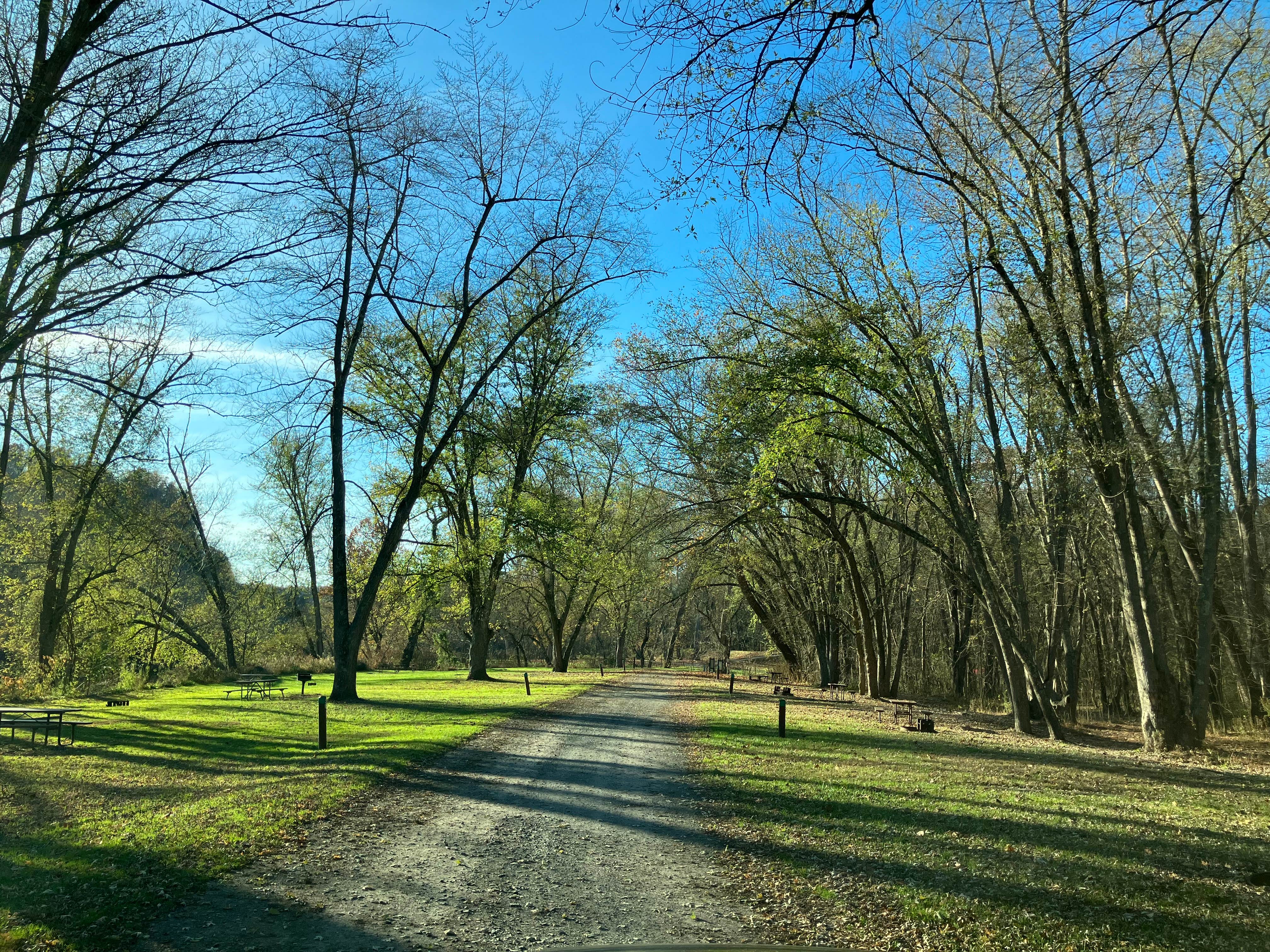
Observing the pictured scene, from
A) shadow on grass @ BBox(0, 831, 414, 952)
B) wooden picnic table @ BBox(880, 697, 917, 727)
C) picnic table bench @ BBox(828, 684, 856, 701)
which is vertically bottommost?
picnic table bench @ BBox(828, 684, 856, 701)

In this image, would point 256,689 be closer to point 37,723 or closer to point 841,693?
point 37,723

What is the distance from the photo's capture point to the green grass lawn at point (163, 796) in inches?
204

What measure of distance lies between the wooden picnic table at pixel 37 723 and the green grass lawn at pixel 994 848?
34.0 feet

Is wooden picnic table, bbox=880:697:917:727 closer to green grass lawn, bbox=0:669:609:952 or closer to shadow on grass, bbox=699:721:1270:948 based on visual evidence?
shadow on grass, bbox=699:721:1270:948

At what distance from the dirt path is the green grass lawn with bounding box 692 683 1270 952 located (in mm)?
623

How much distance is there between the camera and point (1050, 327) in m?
14.7

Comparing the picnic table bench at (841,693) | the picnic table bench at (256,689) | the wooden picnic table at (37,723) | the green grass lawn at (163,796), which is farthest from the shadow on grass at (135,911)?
the picnic table bench at (841,693)

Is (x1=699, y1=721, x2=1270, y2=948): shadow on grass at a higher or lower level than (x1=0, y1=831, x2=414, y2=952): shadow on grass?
lower

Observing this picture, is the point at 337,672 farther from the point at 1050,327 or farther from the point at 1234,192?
the point at 1234,192

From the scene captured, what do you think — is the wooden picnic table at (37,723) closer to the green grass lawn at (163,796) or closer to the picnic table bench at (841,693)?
the green grass lawn at (163,796)

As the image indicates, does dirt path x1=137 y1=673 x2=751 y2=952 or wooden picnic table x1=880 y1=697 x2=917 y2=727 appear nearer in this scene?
dirt path x1=137 y1=673 x2=751 y2=952

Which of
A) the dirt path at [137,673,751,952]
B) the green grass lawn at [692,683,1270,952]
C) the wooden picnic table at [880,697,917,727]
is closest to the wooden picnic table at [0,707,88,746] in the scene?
the dirt path at [137,673,751,952]

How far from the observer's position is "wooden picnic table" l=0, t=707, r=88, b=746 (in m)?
11.7

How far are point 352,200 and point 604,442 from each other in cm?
1892
